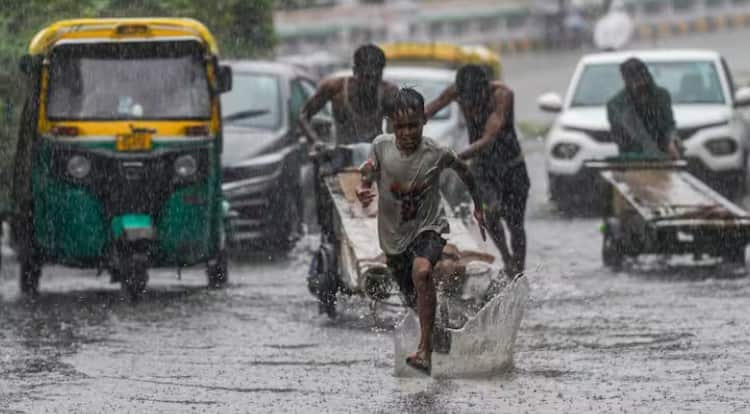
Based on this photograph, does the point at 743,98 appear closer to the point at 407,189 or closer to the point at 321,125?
the point at 321,125

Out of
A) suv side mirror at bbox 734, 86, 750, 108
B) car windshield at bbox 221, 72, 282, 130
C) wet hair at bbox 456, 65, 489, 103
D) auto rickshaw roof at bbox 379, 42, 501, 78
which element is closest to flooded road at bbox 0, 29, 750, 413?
wet hair at bbox 456, 65, 489, 103

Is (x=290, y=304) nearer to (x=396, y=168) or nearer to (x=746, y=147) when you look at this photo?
(x=396, y=168)

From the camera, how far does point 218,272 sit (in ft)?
51.5

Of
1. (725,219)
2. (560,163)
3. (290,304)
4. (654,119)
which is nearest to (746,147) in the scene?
(560,163)

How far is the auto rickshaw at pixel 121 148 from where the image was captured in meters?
14.6

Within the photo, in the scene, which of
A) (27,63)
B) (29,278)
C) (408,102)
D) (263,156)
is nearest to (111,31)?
(27,63)

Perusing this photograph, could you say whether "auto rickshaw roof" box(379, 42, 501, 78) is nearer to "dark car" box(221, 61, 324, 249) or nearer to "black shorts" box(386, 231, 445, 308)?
"dark car" box(221, 61, 324, 249)

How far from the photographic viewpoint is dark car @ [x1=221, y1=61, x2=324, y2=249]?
17984 millimetres

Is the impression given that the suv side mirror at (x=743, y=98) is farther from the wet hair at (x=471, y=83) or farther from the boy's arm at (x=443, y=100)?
the boy's arm at (x=443, y=100)

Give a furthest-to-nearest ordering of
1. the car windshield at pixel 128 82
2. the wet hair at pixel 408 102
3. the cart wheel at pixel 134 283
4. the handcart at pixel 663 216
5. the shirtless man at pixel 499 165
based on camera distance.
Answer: the handcart at pixel 663 216
the car windshield at pixel 128 82
the cart wheel at pixel 134 283
the shirtless man at pixel 499 165
the wet hair at pixel 408 102

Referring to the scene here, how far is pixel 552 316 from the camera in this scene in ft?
43.9

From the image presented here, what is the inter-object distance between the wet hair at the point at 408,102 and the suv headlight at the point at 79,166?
491 cm

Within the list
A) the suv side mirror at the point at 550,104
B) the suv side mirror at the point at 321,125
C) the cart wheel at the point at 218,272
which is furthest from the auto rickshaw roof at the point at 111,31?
the suv side mirror at the point at 550,104

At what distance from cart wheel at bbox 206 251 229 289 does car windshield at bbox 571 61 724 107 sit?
7264 mm
